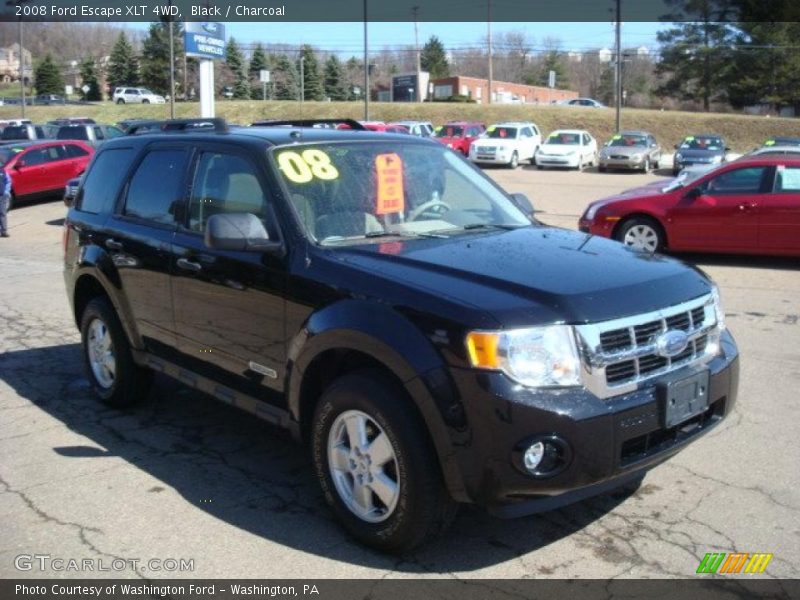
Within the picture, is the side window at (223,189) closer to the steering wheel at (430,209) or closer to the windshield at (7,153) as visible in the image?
the steering wheel at (430,209)

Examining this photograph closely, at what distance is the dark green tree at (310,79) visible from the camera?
266ft

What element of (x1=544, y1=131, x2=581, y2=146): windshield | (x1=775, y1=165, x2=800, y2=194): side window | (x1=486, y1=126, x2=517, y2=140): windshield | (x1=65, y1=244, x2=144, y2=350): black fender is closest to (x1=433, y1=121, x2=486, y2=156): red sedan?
(x1=486, y1=126, x2=517, y2=140): windshield

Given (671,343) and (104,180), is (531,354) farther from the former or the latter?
(104,180)

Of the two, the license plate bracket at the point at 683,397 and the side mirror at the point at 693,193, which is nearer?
the license plate bracket at the point at 683,397

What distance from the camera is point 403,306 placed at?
11.5 ft

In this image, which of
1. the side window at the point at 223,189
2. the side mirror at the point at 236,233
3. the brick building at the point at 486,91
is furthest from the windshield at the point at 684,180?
the brick building at the point at 486,91

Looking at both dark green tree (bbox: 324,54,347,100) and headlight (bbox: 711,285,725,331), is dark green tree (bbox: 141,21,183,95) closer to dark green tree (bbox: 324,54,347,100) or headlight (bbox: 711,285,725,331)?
A: dark green tree (bbox: 324,54,347,100)

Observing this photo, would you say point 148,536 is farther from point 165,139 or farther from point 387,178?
point 165,139

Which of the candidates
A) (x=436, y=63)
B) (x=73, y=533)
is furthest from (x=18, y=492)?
(x=436, y=63)

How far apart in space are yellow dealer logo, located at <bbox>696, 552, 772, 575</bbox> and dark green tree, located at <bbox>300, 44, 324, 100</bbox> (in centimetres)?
8065

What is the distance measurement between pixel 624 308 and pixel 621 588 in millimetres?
1183

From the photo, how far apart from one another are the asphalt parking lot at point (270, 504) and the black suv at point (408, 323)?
0.28 m

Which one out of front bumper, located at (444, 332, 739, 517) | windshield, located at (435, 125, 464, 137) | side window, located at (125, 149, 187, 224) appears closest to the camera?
front bumper, located at (444, 332, 739, 517)

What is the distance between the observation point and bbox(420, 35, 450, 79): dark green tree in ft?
332
